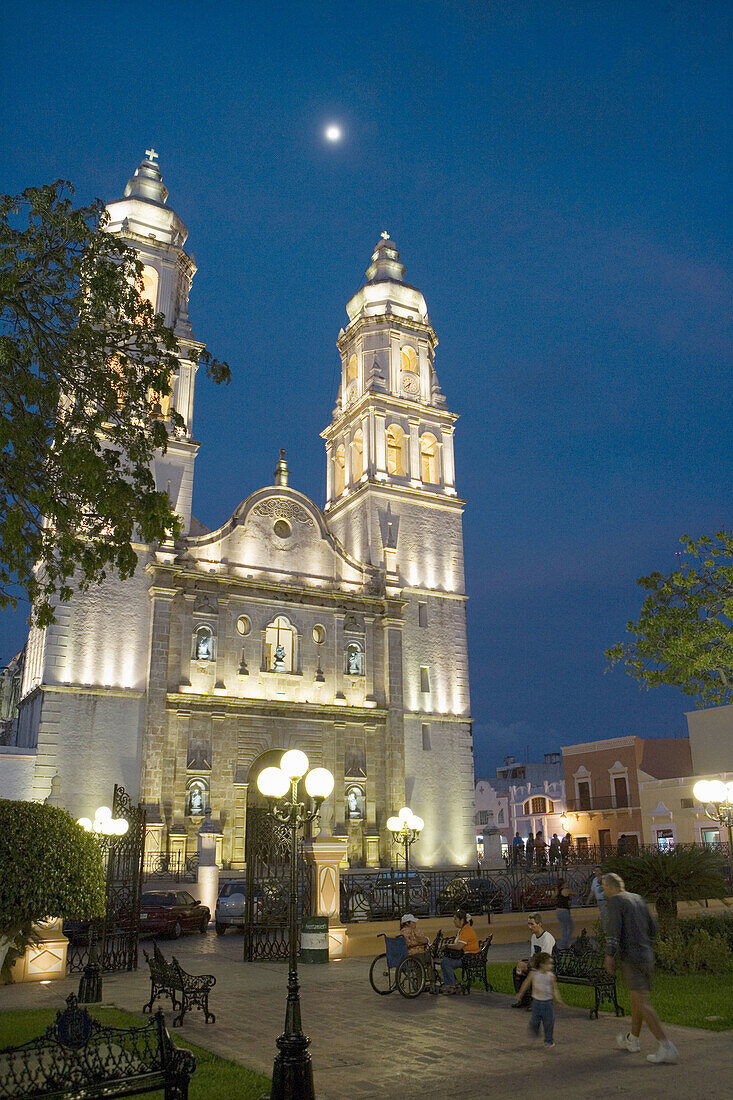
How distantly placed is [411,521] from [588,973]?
2777 centimetres

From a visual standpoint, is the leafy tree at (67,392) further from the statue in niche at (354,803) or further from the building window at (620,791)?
the building window at (620,791)

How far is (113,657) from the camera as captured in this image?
1216 inches

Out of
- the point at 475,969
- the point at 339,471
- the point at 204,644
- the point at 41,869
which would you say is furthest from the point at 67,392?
the point at 339,471

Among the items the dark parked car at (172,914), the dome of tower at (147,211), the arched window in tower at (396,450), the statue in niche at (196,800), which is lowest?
the dark parked car at (172,914)

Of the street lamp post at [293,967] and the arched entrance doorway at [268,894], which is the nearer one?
the street lamp post at [293,967]

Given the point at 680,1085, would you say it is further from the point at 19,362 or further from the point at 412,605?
the point at 412,605

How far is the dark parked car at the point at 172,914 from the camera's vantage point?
68.8ft

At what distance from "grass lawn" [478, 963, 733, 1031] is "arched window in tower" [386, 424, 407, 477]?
27.3 metres

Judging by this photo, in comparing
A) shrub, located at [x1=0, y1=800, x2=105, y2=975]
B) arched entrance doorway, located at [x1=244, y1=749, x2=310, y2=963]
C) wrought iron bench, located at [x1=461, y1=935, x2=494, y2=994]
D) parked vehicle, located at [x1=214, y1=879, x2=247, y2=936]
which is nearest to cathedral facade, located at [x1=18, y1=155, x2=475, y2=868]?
parked vehicle, located at [x1=214, y1=879, x2=247, y2=936]

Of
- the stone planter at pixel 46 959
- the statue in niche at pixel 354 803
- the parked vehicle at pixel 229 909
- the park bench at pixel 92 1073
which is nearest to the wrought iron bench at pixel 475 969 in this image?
the stone planter at pixel 46 959

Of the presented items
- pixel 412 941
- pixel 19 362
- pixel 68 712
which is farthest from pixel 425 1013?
pixel 68 712

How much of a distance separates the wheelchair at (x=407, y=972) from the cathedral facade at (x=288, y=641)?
651 inches

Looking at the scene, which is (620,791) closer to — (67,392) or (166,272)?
(166,272)

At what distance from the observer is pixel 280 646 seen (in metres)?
34.2
